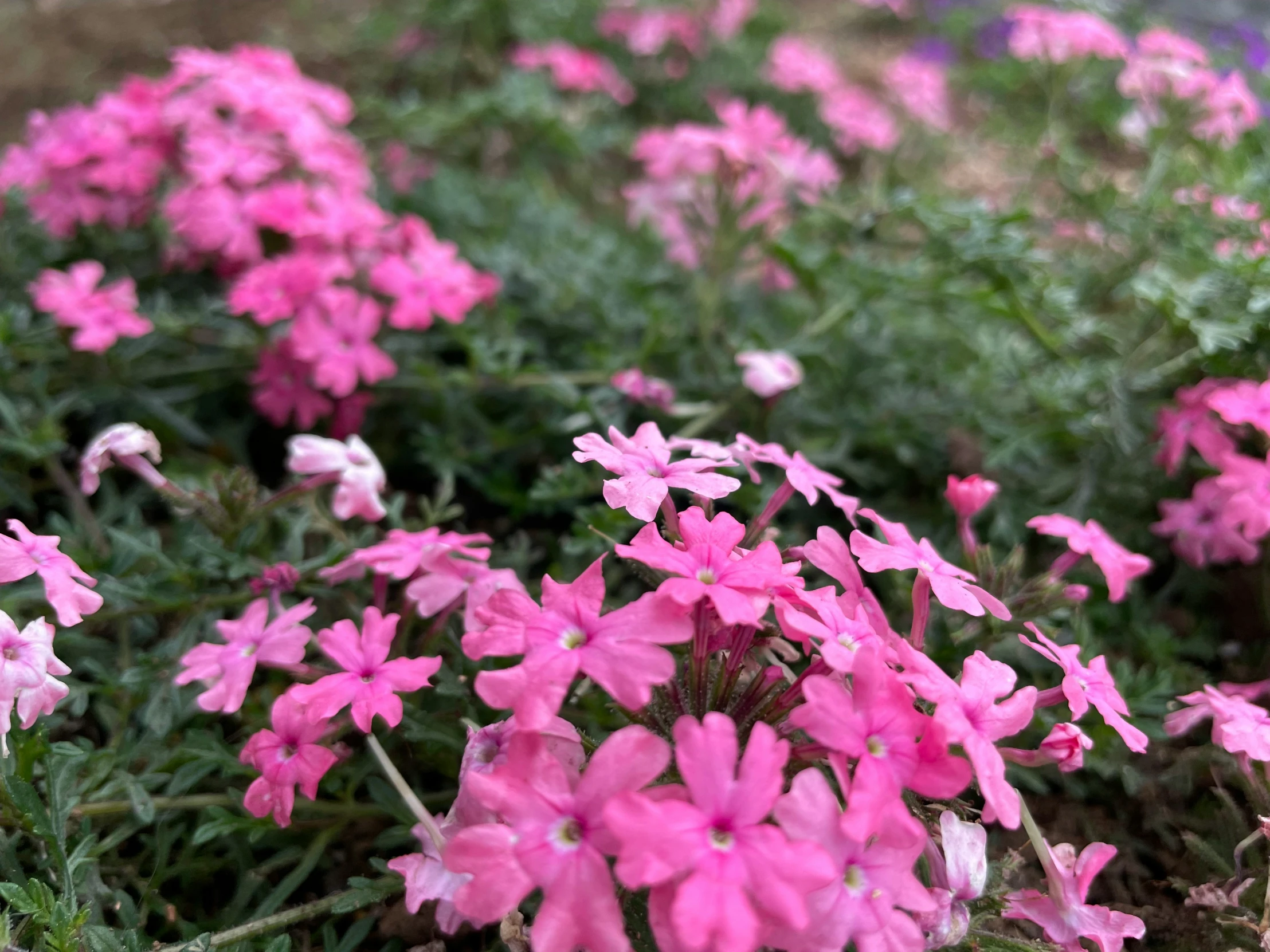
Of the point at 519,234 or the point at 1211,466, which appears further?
the point at 519,234

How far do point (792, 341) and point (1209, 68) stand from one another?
128 cm

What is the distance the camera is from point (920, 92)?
331 cm

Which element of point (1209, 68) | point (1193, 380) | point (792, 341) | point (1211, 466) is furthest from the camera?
point (1209, 68)

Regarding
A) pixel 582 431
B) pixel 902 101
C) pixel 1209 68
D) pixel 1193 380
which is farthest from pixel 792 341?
pixel 902 101

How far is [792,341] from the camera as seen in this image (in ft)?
6.80

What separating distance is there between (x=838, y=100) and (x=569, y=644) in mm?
2979

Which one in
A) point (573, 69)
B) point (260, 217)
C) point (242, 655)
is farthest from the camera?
point (573, 69)

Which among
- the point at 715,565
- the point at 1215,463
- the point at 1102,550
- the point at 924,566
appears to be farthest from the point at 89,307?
the point at 1215,463

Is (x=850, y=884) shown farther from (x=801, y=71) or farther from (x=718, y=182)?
(x=801, y=71)

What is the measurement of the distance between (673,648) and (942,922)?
1.36 ft

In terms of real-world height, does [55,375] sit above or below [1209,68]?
below

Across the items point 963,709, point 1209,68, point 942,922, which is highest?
point 1209,68

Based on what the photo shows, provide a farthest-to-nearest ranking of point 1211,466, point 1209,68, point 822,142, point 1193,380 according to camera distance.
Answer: point 822,142, point 1209,68, point 1193,380, point 1211,466

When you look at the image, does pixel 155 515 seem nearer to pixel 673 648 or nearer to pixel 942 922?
pixel 673 648
